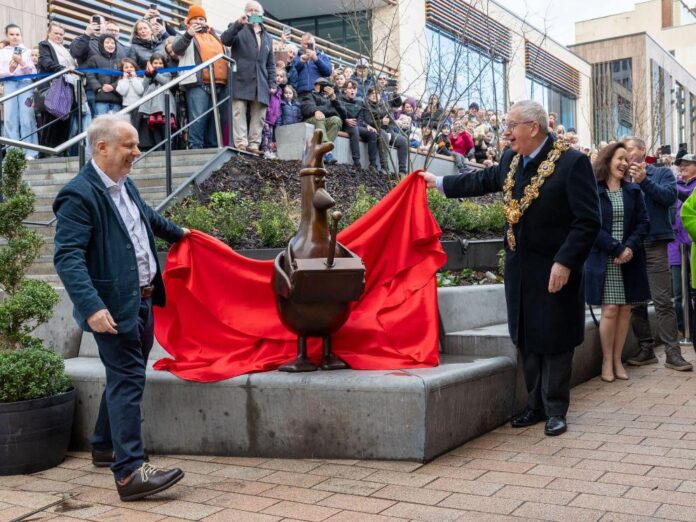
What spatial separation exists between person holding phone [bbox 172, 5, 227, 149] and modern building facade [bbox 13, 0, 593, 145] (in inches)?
76.0

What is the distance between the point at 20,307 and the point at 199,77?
6870 mm

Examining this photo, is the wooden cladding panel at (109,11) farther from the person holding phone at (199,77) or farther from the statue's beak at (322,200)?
the statue's beak at (322,200)

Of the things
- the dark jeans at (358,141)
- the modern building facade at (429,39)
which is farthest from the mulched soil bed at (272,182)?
the modern building facade at (429,39)

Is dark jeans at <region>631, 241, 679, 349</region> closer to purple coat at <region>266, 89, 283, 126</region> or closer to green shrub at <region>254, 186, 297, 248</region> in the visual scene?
green shrub at <region>254, 186, 297, 248</region>

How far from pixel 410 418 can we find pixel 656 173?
435 centimetres

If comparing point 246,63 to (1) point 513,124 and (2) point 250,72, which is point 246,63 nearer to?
(2) point 250,72

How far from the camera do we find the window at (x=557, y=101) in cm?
3059

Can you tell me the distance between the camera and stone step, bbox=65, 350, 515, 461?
462 centimetres

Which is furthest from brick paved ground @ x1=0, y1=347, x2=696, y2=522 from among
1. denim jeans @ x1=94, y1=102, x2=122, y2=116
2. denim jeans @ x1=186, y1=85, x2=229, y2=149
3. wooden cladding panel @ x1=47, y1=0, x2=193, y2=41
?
wooden cladding panel @ x1=47, y1=0, x2=193, y2=41

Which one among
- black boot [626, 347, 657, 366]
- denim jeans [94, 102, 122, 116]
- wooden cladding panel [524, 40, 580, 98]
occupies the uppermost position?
wooden cladding panel [524, 40, 580, 98]

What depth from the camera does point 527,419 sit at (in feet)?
17.8

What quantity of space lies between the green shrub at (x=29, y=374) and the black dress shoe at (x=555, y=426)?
2.94m

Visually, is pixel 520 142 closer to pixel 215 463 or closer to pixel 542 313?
pixel 542 313

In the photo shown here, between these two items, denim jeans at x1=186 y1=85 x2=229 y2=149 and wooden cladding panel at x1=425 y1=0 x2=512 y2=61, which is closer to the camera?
denim jeans at x1=186 y1=85 x2=229 y2=149
